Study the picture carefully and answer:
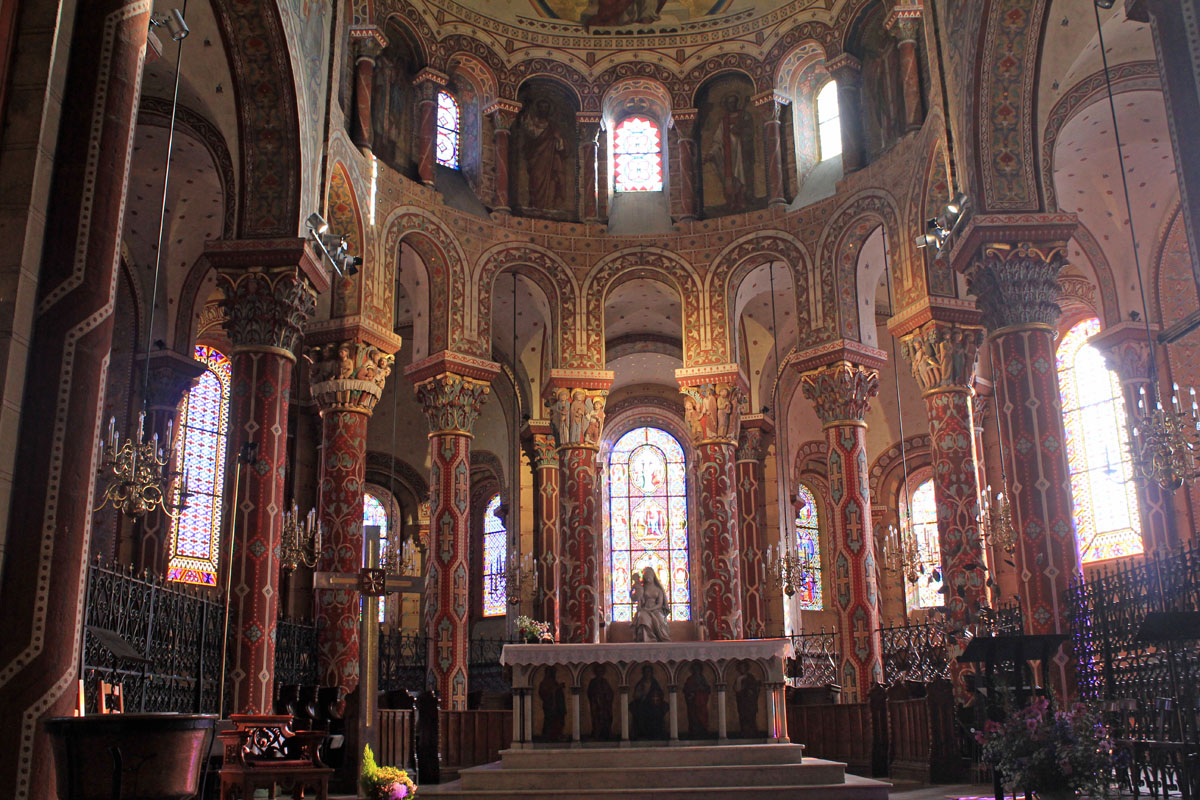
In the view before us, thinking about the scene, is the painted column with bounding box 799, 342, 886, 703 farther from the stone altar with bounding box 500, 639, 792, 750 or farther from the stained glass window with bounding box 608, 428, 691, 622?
the stained glass window with bounding box 608, 428, 691, 622

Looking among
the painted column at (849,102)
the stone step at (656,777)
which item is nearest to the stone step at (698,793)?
the stone step at (656,777)

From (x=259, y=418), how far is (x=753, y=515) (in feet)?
35.3

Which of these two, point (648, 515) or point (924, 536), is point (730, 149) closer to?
point (648, 515)

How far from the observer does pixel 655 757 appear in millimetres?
12344

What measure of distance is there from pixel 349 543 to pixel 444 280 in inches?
192

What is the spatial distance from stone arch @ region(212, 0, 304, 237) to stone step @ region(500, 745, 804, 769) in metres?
7.22

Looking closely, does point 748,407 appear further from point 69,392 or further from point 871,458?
point 69,392

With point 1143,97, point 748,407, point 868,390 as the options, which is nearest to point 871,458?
point 748,407

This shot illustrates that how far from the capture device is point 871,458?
26.5 metres

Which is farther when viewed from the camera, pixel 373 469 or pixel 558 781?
pixel 373 469

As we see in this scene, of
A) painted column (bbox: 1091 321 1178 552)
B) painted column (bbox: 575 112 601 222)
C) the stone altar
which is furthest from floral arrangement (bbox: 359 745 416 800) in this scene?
painted column (bbox: 1091 321 1178 552)

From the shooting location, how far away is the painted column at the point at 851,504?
57.5ft

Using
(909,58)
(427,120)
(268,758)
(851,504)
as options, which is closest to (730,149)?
(909,58)

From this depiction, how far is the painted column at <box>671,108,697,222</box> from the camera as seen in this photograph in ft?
67.8
